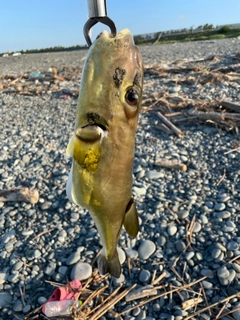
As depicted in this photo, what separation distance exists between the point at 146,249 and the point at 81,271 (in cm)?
82

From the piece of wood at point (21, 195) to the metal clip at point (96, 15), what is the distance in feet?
12.4

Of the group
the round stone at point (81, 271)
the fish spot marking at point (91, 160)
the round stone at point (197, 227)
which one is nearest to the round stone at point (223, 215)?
the round stone at point (197, 227)

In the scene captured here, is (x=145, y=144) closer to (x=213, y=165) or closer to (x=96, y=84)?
(x=213, y=165)

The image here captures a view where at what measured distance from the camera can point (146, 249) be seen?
405 cm

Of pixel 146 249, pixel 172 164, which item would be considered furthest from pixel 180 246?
pixel 172 164

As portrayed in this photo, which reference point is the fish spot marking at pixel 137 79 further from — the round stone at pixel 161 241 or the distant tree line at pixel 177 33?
the distant tree line at pixel 177 33

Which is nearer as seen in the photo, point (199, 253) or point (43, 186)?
point (199, 253)

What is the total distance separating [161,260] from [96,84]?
9.30ft

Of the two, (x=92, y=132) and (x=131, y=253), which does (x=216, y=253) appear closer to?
(x=131, y=253)

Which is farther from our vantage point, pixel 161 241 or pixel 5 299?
pixel 161 241

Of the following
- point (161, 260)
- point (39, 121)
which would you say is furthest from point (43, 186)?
point (39, 121)

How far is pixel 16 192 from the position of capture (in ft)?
16.7

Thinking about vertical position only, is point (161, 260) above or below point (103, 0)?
below

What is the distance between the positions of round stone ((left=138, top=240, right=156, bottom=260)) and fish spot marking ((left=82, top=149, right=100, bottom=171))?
257 cm
